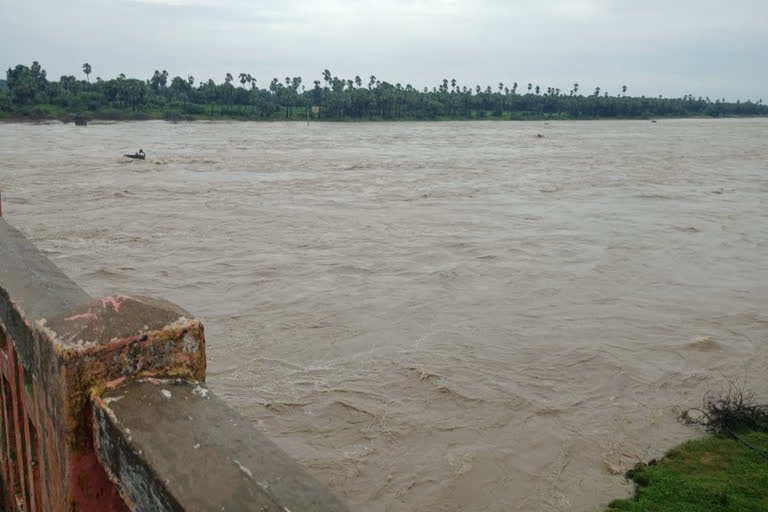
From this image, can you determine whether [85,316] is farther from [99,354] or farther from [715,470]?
[715,470]

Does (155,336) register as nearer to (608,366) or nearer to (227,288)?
(608,366)

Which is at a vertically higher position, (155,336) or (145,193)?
(155,336)

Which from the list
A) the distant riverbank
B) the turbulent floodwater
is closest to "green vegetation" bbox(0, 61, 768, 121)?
the distant riverbank

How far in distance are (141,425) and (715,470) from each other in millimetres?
5264

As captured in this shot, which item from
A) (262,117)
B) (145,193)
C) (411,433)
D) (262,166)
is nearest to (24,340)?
(411,433)

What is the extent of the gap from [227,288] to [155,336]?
8.88 metres

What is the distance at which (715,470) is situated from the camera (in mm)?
5254

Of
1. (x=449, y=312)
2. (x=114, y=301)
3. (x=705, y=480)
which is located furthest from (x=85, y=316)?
(x=449, y=312)

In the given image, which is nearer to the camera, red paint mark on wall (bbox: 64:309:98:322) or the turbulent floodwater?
red paint mark on wall (bbox: 64:309:98:322)

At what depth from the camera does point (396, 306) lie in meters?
9.52

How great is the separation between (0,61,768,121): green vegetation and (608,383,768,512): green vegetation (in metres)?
88.6

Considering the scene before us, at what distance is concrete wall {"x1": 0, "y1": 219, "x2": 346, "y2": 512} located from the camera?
1.27 m

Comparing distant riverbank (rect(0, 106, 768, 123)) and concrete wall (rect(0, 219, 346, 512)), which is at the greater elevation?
distant riverbank (rect(0, 106, 768, 123))

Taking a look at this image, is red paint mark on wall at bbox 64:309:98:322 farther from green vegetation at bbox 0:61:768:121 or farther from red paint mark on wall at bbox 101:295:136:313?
green vegetation at bbox 0:61:768:121
